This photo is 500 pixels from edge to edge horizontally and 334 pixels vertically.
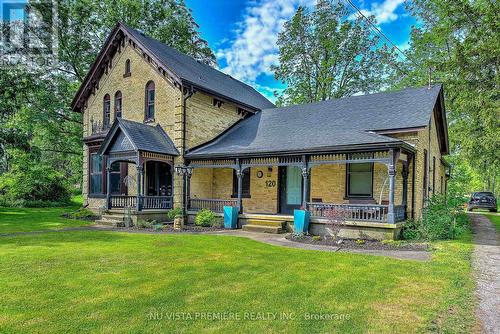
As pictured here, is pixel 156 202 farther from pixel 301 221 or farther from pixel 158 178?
pixel 301 221

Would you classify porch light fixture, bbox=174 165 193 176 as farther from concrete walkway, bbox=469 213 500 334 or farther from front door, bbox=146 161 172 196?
concrete walkway, bbox=469 213 500 334

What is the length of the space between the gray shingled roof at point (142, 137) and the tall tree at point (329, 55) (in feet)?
64.4

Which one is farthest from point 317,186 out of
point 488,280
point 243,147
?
point 488,280

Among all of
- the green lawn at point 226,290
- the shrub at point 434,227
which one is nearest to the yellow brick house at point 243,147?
the shrub at point 434,227

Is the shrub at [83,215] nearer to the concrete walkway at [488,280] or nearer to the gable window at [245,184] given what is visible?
the gable window at [245,184]

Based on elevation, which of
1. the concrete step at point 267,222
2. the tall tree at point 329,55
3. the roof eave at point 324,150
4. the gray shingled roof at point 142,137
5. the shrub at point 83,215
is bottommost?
the shrub at point 83,215

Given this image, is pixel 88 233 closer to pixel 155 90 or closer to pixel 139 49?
pixel 155 90

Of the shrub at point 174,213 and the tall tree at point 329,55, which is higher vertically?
the tall tree at point 329,55

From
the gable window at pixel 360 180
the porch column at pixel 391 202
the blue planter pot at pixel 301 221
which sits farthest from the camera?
the gable window at pixel 360 180

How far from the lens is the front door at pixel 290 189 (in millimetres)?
14820

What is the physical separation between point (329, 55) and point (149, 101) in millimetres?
20558

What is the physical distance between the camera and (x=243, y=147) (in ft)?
46.5

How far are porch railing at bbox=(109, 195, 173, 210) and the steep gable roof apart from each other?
5233 millimetres

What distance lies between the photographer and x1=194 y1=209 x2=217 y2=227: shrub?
13.6 metres
